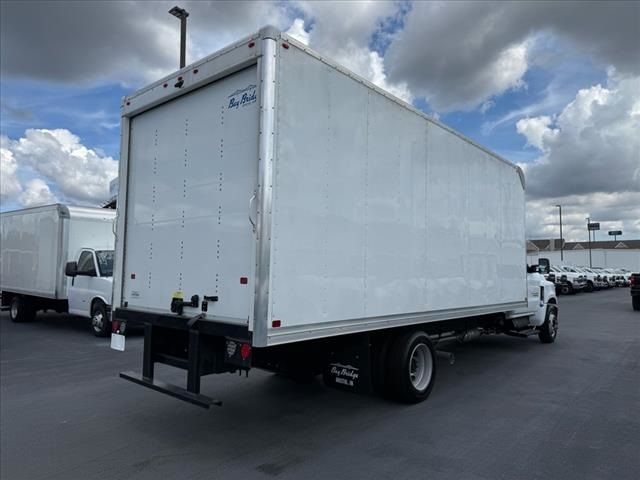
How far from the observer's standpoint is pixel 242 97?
4.42m

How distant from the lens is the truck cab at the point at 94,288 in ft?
36.6

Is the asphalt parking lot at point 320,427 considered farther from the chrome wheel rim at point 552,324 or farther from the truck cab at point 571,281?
the truck cab at point 571,281

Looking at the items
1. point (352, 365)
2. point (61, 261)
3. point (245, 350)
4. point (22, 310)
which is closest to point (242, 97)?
point (245, 350)

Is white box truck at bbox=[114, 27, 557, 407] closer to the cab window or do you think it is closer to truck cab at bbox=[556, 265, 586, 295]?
the cab window

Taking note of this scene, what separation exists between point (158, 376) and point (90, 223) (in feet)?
23.9

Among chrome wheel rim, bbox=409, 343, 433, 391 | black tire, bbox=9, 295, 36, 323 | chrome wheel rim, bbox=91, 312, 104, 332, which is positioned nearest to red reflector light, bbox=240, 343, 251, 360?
chrome wheel rim, bbox=409, 343, 433, 391

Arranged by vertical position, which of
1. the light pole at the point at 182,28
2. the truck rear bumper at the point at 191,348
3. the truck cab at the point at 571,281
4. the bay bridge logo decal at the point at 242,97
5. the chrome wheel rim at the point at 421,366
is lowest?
the chrome wheel rim at the point at 421,366

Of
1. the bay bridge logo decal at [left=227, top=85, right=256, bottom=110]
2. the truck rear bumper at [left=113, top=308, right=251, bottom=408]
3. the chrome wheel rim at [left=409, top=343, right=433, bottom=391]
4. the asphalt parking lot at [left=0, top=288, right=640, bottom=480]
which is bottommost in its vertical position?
the asphalt parking lot at [left=0, top=288, right=640, bottom=480]

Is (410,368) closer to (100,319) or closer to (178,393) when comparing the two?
(178,393)

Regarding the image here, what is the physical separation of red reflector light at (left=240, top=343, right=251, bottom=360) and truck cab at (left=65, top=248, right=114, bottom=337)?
8080mm

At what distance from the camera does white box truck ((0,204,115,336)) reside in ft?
37.7

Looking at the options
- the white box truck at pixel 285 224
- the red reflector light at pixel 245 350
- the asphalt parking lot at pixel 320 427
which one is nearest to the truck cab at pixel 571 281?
the asphalt parking lot at pixel 320 427

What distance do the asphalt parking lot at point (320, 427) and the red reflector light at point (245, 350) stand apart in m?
0.95

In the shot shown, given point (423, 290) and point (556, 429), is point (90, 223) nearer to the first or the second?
point (423, 290)
